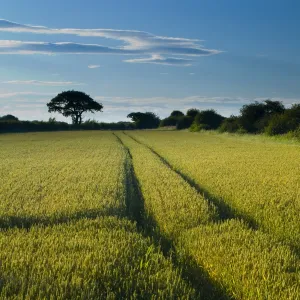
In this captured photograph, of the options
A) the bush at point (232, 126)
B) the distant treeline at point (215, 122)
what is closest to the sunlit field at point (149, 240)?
the distant treeline at point (215, 122)

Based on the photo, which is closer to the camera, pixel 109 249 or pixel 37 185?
Result: pixel 109 249

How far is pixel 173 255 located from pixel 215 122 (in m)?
76.4

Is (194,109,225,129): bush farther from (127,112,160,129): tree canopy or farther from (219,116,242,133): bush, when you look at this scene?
(127,112,160,129): tree canopy

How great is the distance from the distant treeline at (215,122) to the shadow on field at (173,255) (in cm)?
2958

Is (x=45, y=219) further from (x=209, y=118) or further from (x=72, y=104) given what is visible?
(x=72, y=104)

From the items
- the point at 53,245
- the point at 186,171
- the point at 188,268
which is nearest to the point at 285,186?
the point at 186,171

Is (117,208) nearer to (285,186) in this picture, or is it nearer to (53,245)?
(53,245)

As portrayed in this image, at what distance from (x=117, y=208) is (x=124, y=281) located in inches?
167

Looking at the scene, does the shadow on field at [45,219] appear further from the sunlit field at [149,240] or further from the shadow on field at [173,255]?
the shadow on field at [173,255]

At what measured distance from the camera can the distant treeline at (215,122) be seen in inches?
1741

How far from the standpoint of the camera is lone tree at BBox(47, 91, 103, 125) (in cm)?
9912

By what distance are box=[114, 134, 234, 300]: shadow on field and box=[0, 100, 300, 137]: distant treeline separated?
2958 cm

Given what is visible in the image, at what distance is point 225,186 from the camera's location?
40.3 feet

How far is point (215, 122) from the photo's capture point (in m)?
81.8
